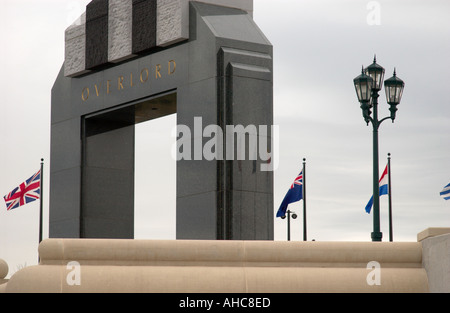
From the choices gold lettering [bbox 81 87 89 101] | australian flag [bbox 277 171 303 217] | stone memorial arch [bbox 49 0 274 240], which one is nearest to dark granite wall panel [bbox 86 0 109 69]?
stone memorial arch [bbox 49 0 274 240]

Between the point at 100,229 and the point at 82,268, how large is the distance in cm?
1034

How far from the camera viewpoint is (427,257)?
1463 cm

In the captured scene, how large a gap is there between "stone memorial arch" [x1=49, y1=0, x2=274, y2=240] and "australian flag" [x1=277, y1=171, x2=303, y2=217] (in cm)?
510

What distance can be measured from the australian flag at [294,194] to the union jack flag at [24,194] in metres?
7.60

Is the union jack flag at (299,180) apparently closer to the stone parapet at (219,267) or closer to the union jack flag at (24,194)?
the union jack flag at (24,194)

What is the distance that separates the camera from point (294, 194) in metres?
28.2

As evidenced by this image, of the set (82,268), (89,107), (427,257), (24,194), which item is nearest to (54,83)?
(89,107)

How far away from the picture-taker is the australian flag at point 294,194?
28.0 meters

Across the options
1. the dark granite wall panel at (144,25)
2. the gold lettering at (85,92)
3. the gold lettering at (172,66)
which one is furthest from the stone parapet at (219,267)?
the gold lettering at (85,92)

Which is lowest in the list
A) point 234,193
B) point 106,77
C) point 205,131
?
point 234,193

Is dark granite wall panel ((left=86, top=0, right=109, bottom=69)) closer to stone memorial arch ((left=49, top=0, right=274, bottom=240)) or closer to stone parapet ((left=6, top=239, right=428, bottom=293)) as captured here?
stone memorial arch ((left=49, top=0, right=274, bottom=240))

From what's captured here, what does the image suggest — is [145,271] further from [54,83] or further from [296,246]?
[54,83]
